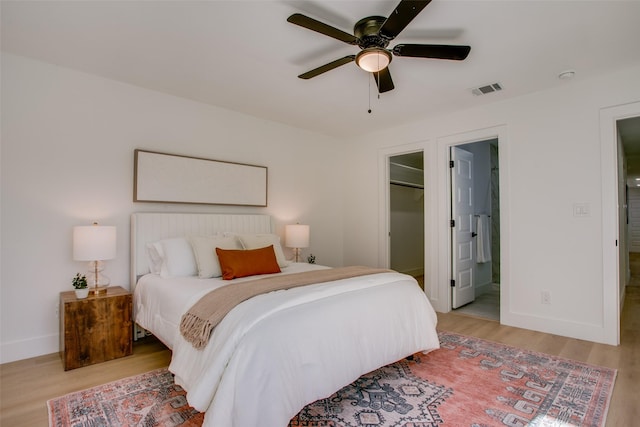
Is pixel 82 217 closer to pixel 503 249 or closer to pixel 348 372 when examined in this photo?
pixel 348 372

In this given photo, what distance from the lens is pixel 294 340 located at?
5.75 feet

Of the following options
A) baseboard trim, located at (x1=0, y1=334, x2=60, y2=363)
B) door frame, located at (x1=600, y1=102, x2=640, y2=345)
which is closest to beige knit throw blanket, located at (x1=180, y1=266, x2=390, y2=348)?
baseboard trim, located at (x1=0, y1=334, x2=60, y2=363)

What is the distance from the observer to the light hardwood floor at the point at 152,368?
6.49 feet

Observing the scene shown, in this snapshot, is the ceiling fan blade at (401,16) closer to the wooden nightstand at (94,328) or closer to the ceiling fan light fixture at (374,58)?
the ceiling fan light fixture at (374,58)

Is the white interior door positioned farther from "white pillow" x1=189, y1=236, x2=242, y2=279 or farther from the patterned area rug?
"white pillow" x1=189, y1=236, x2=242, y2=279

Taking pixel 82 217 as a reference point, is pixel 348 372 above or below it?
below

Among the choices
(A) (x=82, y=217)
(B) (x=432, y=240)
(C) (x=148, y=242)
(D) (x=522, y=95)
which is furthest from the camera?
(B) (x=432, y=240)

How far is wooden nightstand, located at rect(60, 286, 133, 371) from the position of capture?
2537mm

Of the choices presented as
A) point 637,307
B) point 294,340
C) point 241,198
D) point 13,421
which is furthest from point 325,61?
point 637,307

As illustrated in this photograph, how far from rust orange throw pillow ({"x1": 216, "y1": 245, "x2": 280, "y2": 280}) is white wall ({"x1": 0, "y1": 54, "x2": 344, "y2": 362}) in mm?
1002

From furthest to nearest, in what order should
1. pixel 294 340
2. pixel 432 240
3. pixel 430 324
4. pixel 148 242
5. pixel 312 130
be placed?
pixel 312 130 → pixel 432 240 → pixel 148 242 → pixel 430 324 → pixel 294 340

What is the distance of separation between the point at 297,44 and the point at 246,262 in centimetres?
187

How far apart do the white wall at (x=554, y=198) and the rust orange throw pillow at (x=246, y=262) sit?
8.49ft

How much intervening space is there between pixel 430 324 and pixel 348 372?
97 cm
